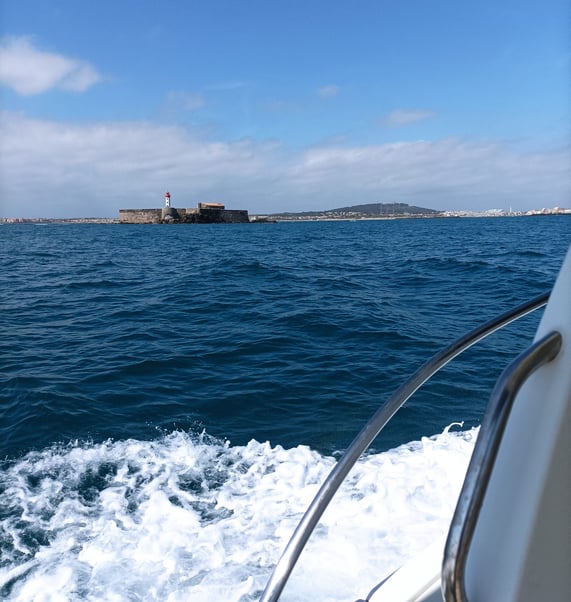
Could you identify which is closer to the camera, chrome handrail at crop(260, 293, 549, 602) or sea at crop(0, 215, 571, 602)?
chrome handrail at crop(260, 293, 549, 602)

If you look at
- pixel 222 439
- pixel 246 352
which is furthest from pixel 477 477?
pixel 246 352

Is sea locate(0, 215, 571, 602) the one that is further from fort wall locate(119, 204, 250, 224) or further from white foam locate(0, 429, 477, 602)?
Answer: fort wall locate(119, 204, 250, 224)

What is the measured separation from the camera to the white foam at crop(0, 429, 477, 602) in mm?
2729

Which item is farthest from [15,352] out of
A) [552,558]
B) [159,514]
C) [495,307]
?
[495,307]

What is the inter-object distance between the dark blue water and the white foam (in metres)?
0.39

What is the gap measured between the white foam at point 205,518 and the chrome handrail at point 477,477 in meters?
1.92

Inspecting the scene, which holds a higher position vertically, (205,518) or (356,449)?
(356,449)

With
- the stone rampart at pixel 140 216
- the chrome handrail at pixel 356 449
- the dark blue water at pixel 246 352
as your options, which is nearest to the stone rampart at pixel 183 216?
the stone rampart at pixel 140 216

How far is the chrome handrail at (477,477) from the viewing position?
0.89m

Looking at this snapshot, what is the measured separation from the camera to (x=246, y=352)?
7.13 metres

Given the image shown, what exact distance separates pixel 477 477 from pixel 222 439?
3812mm

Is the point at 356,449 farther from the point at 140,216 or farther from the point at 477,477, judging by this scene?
the point at 140,216

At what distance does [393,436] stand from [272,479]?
1.31 metres

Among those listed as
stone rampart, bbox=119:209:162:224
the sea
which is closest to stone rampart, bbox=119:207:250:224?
stone rampart, bbox=119:209:162:224
